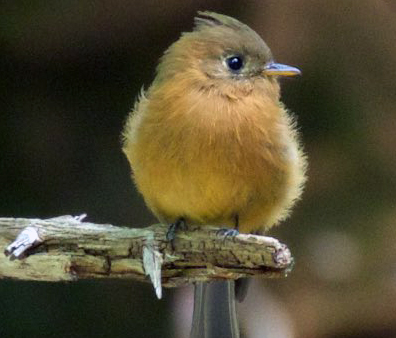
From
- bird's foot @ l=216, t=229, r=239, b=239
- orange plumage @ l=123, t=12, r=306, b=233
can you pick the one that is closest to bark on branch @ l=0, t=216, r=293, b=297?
bird's foot @ l=216, t=229, r=239, b=239

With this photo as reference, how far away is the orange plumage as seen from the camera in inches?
104

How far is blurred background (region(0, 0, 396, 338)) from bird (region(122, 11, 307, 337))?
895 millimetres

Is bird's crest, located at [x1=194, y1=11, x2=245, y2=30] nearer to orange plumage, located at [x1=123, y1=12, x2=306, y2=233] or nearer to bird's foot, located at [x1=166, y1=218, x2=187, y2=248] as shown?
orange plumage, located at [x1=123, y1=12, x2=306, y2=233]

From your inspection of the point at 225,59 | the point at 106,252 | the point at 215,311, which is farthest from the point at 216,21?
the point at 215,311

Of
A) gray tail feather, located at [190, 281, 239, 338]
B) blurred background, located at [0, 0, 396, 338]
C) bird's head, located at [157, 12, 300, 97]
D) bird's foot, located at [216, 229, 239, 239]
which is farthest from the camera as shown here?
blurred background, located at [0, 0, 396, 338]

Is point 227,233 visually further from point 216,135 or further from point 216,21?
point 216,21

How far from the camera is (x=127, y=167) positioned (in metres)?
3.95

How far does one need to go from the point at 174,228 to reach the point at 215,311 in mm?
532

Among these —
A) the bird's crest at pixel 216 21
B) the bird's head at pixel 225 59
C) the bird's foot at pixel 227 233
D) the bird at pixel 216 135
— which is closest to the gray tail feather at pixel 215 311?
the bird at pixel 216 135

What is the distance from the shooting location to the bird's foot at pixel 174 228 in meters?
2.59

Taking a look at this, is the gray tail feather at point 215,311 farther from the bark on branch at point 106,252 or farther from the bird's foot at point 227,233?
the bird's foot at point 227,233

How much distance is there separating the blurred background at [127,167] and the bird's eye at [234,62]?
92 centimetres

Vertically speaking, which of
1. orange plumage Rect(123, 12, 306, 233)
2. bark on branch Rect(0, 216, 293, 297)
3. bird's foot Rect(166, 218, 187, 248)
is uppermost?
orange plumage Rect(123, 12, 306, 233)

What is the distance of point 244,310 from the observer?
3.85 m
